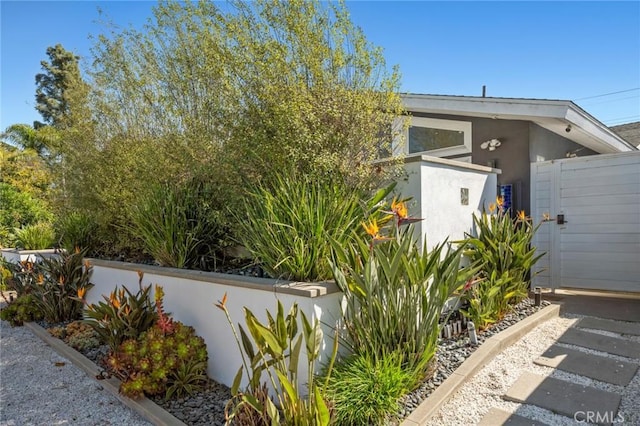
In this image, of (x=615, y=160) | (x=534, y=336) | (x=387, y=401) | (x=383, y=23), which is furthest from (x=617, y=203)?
(x=387, y=401)

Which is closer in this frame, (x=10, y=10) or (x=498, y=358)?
(x=498, y=358)

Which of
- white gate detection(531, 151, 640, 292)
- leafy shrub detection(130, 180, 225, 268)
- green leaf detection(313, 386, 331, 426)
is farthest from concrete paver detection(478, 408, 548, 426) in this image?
white gate detection(531, 151, 640, 292)

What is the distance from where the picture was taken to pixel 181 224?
215 inches

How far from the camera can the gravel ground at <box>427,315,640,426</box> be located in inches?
120

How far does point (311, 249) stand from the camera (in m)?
3.85

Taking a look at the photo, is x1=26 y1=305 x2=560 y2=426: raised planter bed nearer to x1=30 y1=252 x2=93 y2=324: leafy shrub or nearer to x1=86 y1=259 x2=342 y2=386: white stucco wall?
x1=86 y1=259 x2=342 y2=386: white stucco wall

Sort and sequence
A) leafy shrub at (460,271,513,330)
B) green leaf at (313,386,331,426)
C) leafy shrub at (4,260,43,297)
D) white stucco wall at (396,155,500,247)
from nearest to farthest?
1. green leaf at (313,386,331,426)
2. leafy shrub at (460,271,513,330)
3. white stucco wall at (396,155,500,247)
4. leafy shrub at (4,260,43,297)

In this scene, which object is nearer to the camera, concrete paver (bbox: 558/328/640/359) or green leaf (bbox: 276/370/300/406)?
green leaf (bbox: 276/370/300/406)

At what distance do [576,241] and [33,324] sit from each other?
10259mm

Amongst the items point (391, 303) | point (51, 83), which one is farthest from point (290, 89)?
point (51, 83)

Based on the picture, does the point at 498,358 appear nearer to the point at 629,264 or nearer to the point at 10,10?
the point at 629,264

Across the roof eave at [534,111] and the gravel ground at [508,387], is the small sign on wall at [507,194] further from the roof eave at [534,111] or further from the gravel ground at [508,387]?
the gravel ground at [508,387]

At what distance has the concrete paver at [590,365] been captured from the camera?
12.0 ft

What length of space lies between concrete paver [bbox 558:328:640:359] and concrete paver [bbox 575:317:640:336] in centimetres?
31
